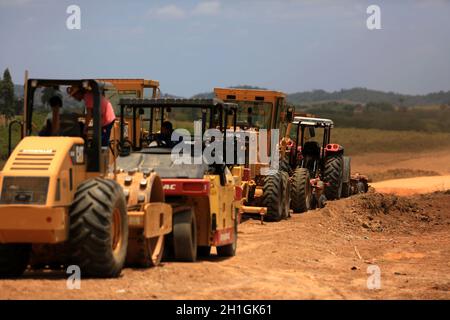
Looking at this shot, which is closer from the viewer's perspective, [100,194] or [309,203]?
[100,194]

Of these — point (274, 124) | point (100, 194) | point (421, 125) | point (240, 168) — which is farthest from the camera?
point (421, 125)

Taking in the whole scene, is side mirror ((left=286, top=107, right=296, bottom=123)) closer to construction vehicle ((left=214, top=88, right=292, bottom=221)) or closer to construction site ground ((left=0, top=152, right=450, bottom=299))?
construction vehicle ((left=214, top=88, right=292, bottom=221))

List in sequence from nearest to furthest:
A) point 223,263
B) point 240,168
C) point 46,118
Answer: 1. point 46,118
2. point 223,263
3. point 240,168

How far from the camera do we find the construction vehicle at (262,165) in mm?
21875

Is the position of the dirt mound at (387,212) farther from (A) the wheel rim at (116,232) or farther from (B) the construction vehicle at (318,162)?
(A) the wheel rim at (116,232)

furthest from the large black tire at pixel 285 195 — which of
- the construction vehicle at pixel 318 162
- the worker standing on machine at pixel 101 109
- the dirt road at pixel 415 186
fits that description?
the dirt road at pixel 415 186

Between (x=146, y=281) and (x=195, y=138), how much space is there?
433cm

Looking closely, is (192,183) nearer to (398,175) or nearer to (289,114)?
(289,114)

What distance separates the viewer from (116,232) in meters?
11.9

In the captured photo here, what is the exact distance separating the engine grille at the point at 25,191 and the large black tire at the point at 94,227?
0.45m

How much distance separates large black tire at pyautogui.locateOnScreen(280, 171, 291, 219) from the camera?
23.0m

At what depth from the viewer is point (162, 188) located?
13438 mm
